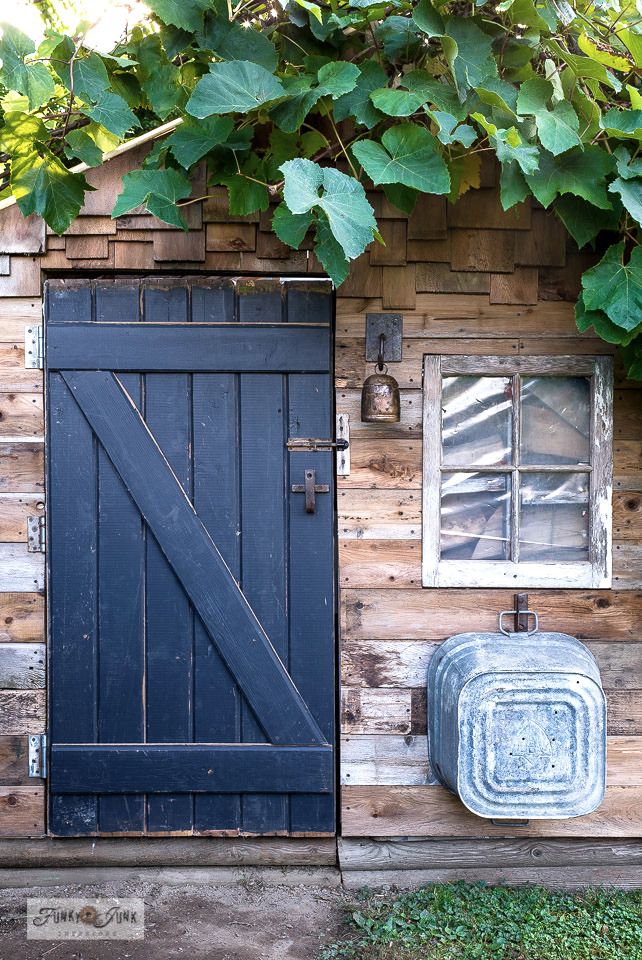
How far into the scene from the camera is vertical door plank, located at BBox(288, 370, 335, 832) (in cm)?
278

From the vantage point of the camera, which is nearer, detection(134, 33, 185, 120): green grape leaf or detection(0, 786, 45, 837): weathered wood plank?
detection(134, 33, 185, 120): green grape leaf

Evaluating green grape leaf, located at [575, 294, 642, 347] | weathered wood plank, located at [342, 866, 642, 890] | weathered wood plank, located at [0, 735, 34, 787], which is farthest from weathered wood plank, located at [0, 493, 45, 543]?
green grape leaf, located at [575, 294, 642, 347]

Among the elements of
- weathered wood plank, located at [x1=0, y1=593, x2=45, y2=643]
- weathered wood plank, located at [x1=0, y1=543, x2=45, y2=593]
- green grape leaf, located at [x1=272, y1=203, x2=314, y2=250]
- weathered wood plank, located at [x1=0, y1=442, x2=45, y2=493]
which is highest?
green grape leaf, located at [x1=272, y1=203, x2=314, y2=250]

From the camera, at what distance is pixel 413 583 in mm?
2805

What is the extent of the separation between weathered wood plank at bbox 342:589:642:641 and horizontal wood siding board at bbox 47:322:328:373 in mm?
940

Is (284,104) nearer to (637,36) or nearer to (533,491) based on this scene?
(637,36)

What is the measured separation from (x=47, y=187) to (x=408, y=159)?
1271 millimetres

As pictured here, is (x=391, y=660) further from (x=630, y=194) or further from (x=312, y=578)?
(x=630, y=194)

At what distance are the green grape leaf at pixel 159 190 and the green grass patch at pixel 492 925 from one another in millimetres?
2534

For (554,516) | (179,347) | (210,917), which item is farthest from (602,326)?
(210,917)

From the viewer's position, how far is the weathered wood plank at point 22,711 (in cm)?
278

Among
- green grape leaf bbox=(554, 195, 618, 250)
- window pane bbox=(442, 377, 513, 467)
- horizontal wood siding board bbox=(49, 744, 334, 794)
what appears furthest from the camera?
window pane bbox=(442, 377, 513, 467)

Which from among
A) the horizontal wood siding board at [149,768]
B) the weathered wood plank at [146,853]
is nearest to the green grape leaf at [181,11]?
the horizontal wood siding board at [149,768]

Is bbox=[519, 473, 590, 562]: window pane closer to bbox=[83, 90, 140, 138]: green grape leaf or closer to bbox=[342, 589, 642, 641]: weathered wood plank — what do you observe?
bbox=[342, 589, 642, 641]: weathered wood plank
